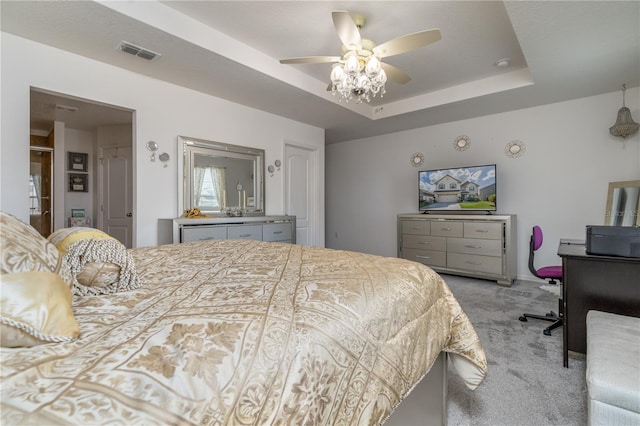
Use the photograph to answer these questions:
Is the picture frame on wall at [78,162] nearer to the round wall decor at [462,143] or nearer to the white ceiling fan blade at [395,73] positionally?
the white ceiling fan blade at [395,73]

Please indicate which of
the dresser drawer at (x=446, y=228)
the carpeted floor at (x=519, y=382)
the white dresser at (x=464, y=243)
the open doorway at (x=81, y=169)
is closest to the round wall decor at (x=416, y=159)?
the white dresser at (x=464, y=243)

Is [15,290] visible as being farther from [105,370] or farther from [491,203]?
[491,203]

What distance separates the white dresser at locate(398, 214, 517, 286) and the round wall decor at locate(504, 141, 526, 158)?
0.96 meters

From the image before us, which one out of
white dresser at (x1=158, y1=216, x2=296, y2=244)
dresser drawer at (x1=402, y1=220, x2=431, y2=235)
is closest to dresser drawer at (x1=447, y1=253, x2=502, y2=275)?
dresser drawer at (x1=402, y1=220, x2=431, y2=235)

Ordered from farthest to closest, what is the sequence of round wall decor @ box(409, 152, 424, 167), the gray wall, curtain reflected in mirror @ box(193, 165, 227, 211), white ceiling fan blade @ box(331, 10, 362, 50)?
round wall decor @ box(409, 152, 424, 167)
the gray wall
curtain reflected in mirror @ box(193, 165, 227, 211)
white ceiling fan blade @ box(331, 10, 362, 50)

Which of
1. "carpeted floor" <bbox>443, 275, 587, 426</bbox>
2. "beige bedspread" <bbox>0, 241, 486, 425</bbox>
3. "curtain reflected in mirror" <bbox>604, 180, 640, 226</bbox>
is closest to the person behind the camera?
"beige bedspread" <bbox>0, 241, 486, 425</bbox>

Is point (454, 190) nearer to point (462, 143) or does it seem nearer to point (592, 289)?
point (462, 143)

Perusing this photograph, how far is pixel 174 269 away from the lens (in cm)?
129

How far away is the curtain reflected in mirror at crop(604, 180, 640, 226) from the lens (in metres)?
3.44

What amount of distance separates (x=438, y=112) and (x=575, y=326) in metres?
3.34

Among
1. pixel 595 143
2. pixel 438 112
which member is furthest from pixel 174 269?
pixel 595 143

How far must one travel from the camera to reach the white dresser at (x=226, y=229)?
3066 millimetres

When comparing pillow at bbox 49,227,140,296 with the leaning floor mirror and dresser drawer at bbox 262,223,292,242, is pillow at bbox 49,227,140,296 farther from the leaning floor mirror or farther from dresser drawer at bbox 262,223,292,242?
dresser drawer at bbox 262,223,292,242

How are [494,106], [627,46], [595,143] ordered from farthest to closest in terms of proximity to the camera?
[494,106], [595,143], [627,46]
